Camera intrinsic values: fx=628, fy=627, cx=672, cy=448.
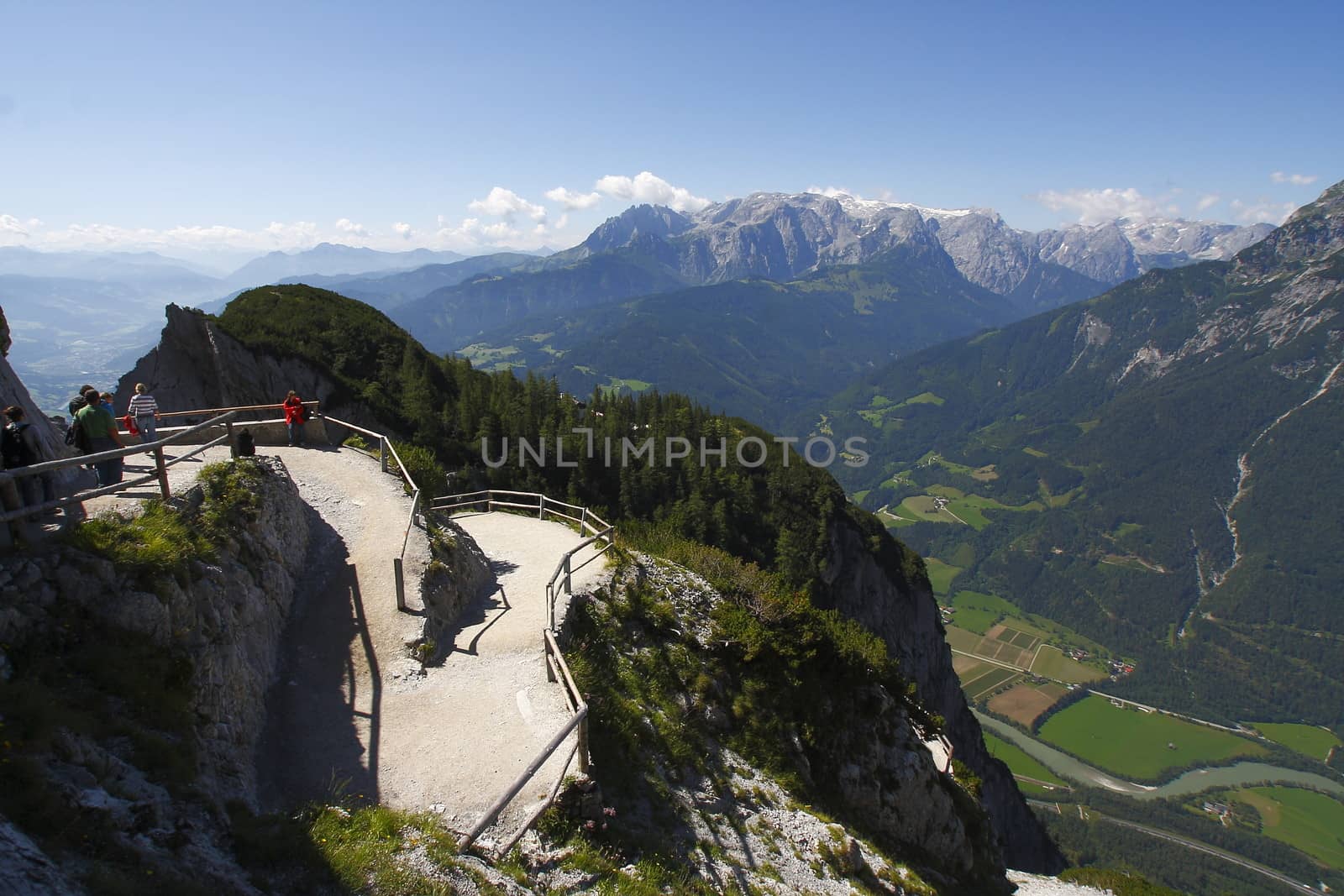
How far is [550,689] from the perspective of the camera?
13.4m

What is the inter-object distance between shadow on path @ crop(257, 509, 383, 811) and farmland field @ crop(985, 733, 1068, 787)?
138 meters

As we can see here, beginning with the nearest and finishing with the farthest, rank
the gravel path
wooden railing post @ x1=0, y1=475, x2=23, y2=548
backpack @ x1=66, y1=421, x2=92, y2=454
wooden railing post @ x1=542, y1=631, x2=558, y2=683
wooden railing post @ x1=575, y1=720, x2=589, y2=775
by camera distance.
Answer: wooden railing post @ x1=0, y1=475, x2=23, y2=548
wooden railing post @ x1=575, y1=720, x2=589, y2=775
backpack @ x1=66, y1=421, x2=92, y2=454
wooden railing post @ x1=542, y1=631, x2=558, y2=683
the gravel path

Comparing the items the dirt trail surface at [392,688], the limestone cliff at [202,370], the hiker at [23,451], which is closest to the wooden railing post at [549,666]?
the dirt trail surface at [392,688]

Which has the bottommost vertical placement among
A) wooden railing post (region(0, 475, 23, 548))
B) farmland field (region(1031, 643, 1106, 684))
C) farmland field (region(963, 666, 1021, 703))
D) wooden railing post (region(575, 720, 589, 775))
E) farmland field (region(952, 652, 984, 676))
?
farmland field (region(1031, 643, 1106, 684))

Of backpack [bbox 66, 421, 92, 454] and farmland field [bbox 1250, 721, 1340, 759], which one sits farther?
farmland field [bbox 1250, 721, 1340, 759]

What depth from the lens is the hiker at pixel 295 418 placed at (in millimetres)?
24422

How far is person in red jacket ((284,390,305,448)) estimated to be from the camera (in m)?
24.4

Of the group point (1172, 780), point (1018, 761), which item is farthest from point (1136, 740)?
point (1018, 761)

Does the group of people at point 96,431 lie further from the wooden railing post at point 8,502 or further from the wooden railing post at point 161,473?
the wooden railing post at point 8,502

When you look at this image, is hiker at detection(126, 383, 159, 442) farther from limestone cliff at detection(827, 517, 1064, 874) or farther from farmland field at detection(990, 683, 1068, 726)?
farmland field at detection(990, 683, 1068, 726)

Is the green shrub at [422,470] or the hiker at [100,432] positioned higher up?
Answer: the hiker at [100,432]

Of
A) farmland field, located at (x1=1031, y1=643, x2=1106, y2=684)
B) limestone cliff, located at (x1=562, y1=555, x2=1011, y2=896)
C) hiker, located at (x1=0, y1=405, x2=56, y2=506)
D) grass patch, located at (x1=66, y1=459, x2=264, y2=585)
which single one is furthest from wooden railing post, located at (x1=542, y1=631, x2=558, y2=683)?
farmland field, located at (x1=1031, y1=643, x2=1106, y2=684)

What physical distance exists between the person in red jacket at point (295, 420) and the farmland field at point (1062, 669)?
7268 inches

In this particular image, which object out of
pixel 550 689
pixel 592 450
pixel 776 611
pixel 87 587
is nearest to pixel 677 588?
pixel 776 611
